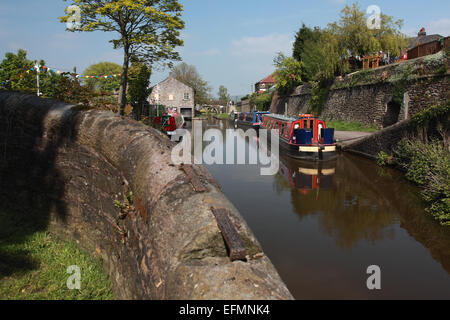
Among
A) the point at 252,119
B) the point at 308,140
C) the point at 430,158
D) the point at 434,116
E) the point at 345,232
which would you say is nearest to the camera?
the point at 345,232

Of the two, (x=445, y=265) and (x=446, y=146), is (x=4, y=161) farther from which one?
(x=446, y=146)

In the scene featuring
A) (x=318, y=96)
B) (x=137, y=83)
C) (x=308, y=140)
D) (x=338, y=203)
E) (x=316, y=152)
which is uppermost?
(x=318, y=96)

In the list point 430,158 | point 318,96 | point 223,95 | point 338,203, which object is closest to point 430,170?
point 430,158

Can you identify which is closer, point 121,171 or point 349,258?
point 121,171

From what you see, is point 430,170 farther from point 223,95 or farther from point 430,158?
point 223,95

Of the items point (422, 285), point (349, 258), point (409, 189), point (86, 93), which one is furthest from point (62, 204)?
point (409, 189)

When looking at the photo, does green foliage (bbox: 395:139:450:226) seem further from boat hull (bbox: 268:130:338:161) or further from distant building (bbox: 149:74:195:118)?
distant building (bbox: 149:74:195:118)

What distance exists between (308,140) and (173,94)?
33688 mm

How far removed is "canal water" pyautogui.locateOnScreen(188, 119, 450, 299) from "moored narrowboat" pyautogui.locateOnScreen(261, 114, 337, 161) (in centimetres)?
236

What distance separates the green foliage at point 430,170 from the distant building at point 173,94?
36310 mm

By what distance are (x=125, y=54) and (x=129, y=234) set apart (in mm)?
12541

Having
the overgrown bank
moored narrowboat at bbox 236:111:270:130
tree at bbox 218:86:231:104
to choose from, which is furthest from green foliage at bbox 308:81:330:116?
tree at bbox 218:86:231:104

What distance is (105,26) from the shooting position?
13.6 m

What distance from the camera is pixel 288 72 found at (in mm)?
37844
